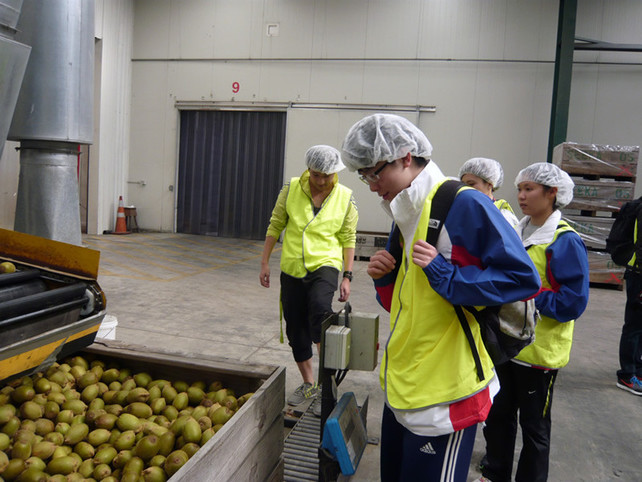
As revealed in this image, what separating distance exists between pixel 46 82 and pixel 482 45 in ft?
31.1

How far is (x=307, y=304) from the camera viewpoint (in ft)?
10.8

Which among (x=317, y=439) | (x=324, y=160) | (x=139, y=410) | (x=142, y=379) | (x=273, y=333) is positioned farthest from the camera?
(x=273, y=333)

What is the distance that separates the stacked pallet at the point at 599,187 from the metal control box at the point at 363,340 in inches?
283

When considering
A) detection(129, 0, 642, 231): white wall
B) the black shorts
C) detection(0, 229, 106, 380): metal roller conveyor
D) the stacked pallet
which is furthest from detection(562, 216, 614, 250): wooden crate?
detection(0, 229, 106, 380): metal roller conveyor

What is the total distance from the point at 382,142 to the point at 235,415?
1.01 meters

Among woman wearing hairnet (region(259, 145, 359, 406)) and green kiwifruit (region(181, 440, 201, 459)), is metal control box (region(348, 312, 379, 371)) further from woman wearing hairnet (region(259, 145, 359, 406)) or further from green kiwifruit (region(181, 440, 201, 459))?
woman wearing hairnet (region(259, 145, 359, 406))

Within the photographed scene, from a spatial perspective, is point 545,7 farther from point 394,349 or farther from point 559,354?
point 394,349

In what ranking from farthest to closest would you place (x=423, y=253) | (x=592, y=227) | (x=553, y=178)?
(x=592, y=227)
(x=553, y=178)
(x=423, y=253)

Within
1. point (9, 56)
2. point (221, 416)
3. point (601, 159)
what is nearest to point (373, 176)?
point (221, 416)

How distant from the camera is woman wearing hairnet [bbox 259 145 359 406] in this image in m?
3.15

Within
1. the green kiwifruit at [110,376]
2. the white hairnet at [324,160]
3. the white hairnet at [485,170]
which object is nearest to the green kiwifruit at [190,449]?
the green kiwifruit at [110,376]

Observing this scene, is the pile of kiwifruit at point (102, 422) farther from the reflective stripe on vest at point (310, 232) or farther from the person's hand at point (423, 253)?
the reflective stripe on vest at point (310, 232)

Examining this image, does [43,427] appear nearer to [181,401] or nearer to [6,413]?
[6,413]

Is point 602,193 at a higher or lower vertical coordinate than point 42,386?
higher
